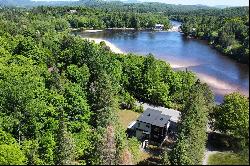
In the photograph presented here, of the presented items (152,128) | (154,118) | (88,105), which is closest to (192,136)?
(152,128)

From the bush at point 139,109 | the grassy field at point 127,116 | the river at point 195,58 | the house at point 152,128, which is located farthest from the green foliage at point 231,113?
the bush at point 139,109

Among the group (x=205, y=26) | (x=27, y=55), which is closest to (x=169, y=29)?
(x=205, y=26)

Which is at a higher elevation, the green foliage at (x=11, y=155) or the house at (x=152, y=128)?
the green foliage at (x=11, y=155)

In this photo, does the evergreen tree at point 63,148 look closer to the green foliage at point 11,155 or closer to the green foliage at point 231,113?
the green foliage at point 11,155

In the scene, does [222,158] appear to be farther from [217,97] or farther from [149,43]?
[149,43]

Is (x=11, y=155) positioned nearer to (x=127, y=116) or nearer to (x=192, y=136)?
(x=192, y=136)

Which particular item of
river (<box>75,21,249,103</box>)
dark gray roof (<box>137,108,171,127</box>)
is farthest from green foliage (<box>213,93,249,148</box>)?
dark gray roof (<box>137,108,171,127</box>)
